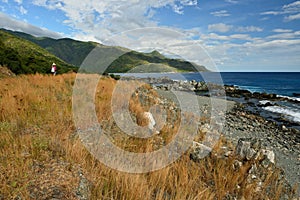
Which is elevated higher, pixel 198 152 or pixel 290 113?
pixel 198 152

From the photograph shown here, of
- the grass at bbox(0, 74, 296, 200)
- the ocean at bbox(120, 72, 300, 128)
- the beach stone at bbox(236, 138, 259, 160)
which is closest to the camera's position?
the grass at bbox(0, 74, 296, 200)

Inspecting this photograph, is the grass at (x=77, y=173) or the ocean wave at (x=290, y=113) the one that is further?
the ocean wave at (x=290, y=113)

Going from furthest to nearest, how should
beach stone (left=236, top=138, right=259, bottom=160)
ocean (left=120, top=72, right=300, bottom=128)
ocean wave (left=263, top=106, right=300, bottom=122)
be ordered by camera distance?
ocean (left=120, top=72, right=300, bottom=128) → ocean wave (left=263, top=106, right=300, bottom=122) → beach stone (left=236, top=138, right=259, bottom=160)

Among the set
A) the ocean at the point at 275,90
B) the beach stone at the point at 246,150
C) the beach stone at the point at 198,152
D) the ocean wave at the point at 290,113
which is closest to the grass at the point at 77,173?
the beach stone at the point at 198,152

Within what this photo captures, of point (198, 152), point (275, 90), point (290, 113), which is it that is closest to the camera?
point (198, 152)

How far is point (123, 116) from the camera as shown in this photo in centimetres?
551

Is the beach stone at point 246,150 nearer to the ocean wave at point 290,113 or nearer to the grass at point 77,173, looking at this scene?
the grass at point 77,173

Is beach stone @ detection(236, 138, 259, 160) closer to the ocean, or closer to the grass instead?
the grass

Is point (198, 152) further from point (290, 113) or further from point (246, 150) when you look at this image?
point (290, 113)

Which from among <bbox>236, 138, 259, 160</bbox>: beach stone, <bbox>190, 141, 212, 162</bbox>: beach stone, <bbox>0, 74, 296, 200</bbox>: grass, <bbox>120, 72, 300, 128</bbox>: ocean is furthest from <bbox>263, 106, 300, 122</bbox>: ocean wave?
<bbox>190, 141, 212, 162</bbox>: beach stone

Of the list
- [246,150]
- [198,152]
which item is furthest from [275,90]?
[198,152]

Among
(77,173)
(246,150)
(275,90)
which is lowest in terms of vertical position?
(275,90)

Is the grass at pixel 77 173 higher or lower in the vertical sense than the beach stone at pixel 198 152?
higher

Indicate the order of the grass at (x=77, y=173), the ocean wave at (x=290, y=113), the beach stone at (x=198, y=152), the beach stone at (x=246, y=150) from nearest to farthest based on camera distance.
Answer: the grass at (x=77, y=173) < the beach stone at (x=198, y=152) < the beach stone at (x=246, y=150) < the ocean wave at (x=290, y=113)
